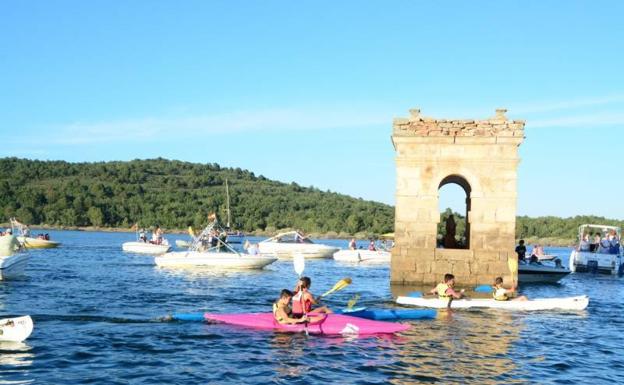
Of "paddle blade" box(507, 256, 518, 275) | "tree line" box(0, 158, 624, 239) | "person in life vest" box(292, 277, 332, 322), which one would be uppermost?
"tree line" box(0, 158, 624, 239)

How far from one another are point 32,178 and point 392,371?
5594 inches

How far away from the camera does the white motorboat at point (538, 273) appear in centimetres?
2934

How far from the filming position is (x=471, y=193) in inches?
921

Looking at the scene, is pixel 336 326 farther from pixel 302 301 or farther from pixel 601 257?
pixel 601 257

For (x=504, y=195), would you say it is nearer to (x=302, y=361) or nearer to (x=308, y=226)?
(x=302, y=361)

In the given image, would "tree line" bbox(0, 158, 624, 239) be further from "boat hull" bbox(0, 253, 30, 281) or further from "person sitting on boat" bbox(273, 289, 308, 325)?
"person sitting on boat" bbox(273, 289, 308, 325)

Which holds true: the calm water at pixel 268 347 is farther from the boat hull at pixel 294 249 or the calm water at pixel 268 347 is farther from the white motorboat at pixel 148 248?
the boat hull at pixel 294 249

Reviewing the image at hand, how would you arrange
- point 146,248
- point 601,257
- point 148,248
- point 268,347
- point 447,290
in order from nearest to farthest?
point 268,347 → point 447,290 → point 601,257 → point 148,248 → point 146,248

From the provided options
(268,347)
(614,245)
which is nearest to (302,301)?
(268,347)

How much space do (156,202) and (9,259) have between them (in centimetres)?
10365

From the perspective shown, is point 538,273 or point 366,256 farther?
point 366,256

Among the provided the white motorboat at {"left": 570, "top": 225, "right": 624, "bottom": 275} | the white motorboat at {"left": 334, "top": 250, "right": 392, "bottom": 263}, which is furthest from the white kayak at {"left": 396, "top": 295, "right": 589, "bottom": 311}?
the white motorboat at {"left": 334, "top": 250, "right": 392, "bottom": 263}

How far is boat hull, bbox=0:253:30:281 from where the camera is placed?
24.4 meters

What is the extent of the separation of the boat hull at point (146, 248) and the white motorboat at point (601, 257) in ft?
86.3
